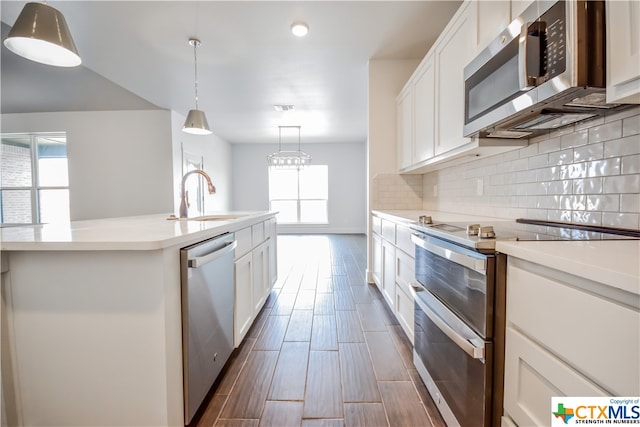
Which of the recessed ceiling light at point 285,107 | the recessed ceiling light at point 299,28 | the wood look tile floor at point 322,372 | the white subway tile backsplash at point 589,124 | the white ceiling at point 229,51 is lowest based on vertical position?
the wood look tile floor at point 322,372

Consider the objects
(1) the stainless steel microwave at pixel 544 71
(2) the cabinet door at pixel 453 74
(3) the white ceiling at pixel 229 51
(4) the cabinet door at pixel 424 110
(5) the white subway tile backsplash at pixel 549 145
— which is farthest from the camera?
(3) the white ceiling at pixel 229 51

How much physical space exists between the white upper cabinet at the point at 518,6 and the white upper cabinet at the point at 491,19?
0.07 ft

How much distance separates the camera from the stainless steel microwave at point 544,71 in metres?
0.90

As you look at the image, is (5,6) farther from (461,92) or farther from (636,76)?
(636,76)

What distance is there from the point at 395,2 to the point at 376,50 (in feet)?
2.42

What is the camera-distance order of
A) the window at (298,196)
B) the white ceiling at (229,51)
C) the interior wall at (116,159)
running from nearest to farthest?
the white ceiling at (229,51) → the interior wall at (116,159) → the window at (298,196)

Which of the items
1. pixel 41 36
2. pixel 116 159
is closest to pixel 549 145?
pixel 41 36

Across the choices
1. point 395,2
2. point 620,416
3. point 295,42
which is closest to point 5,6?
point 295,42

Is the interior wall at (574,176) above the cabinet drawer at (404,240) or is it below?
above

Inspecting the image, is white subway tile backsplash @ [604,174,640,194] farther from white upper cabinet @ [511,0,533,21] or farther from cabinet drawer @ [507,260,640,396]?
white upper cabinet @ [511,0,533,21]

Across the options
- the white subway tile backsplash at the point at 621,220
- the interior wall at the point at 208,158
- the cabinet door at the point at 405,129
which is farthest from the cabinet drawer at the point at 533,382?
the interior wall at the point at 208,158

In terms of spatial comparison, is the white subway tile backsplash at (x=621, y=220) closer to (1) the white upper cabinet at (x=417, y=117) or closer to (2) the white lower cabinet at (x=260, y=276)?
(1) the white upper cabinet at (x=417, y=117)

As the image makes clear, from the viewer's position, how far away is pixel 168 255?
3.52ft

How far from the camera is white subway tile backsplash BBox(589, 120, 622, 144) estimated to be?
3.65ft
